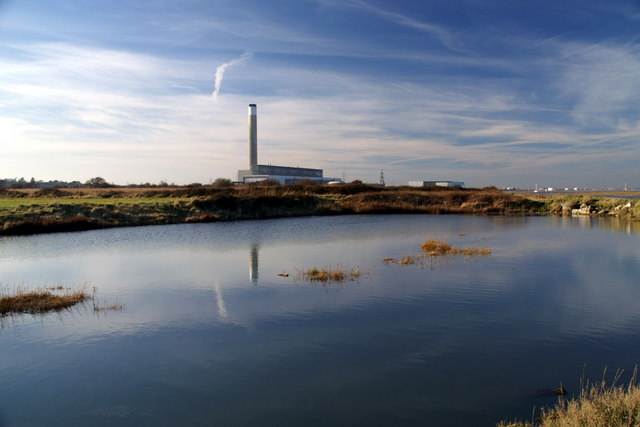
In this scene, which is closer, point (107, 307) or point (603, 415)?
point (603, 415)

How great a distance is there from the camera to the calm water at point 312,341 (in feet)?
29.6

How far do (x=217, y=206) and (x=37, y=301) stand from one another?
3771cm

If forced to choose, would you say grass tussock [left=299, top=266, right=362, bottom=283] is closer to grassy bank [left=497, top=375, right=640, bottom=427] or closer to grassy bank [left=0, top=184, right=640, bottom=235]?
grassy bank [left=497, top=375, right=640, bottom=427]

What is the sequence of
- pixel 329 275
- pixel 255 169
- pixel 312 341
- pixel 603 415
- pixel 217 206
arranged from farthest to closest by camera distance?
1. pixel 255 169
2. pixel 217 206
3. pixel 329 275
4. pixel 312 341
5. pixel 603 415

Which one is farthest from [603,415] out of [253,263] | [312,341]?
[253,263]

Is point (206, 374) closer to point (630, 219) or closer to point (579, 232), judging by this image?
point (579, 232)

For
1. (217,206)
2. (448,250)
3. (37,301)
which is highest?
(217,206)

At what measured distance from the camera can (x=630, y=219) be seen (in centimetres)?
5194

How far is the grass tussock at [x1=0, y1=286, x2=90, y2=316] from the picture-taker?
15789 millimetres

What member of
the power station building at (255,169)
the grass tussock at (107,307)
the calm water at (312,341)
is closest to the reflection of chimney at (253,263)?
the calm water at (312,341)

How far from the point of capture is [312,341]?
12.5 m

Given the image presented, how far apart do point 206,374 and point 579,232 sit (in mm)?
39276

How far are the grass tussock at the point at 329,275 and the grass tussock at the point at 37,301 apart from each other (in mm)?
9709

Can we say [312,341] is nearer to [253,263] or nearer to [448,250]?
[253,263]
